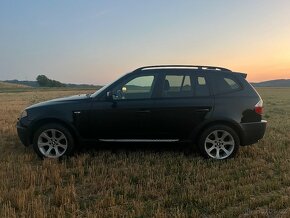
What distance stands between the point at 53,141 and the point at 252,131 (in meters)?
3.64

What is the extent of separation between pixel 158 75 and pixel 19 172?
2923mm

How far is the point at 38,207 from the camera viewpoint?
15.3 feet

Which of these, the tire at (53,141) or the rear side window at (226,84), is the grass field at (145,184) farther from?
the rear side window at (226,84)

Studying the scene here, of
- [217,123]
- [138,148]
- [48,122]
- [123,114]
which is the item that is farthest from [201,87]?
[48,122]

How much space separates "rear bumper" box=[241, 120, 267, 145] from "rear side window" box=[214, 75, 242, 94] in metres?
0.70

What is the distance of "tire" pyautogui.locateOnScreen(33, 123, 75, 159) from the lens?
7.32 m

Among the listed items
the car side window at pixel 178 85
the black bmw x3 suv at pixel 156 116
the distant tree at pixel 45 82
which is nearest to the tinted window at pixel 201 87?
the black bmw x3 suv at pixel 156 116

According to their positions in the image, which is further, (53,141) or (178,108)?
(53,141)

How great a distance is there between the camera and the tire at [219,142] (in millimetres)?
7305

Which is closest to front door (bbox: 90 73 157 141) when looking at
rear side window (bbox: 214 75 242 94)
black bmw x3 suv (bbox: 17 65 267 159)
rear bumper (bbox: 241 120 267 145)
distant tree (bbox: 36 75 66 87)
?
black bmw x3 suv (bbox: 17 65 267 159)

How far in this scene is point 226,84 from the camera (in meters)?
7.53

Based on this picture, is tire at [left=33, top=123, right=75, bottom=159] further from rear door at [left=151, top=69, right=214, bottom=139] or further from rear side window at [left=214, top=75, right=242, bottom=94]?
rear side window at [left=214, top=75, right=242, bottom=94]

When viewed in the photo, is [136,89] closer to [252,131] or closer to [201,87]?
[201,87]

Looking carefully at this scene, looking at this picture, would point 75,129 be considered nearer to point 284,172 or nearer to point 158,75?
point 158,75
